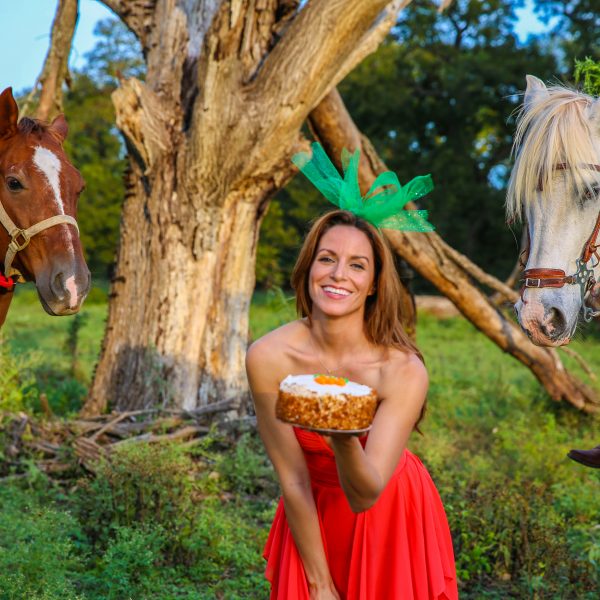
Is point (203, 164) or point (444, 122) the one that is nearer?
point (203, 164)

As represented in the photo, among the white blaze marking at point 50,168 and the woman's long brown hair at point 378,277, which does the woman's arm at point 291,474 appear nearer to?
the woman's long brown hair at point 378,277

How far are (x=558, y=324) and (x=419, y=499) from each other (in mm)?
900

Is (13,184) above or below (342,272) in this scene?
above

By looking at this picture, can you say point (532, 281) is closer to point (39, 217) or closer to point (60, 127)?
point (39, 217)

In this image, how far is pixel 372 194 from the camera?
2752mm

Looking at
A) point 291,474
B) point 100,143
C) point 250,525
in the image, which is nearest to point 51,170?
point 291,474

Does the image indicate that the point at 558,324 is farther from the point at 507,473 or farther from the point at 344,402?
the point at 507,473

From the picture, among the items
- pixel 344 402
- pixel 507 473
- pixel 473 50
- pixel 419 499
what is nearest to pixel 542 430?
pixel 507 473

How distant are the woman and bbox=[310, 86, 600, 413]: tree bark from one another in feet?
17.1

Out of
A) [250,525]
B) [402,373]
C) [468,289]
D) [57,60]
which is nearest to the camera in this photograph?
[402,373]

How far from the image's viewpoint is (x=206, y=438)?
591 centimetres

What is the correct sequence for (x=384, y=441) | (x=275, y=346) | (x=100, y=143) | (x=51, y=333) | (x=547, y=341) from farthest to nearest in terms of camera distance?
(x=100, y=143)
(x=51, y=333)
(x=547, y=341)
(x=275, y=346)
(x=384, y=441)

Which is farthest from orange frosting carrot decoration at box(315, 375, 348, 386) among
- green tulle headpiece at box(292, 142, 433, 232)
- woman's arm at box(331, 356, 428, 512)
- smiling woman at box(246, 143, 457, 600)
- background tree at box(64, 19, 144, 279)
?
background tree at box(64, 19, 144, 279)

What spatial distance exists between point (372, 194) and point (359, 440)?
2.81 feet
